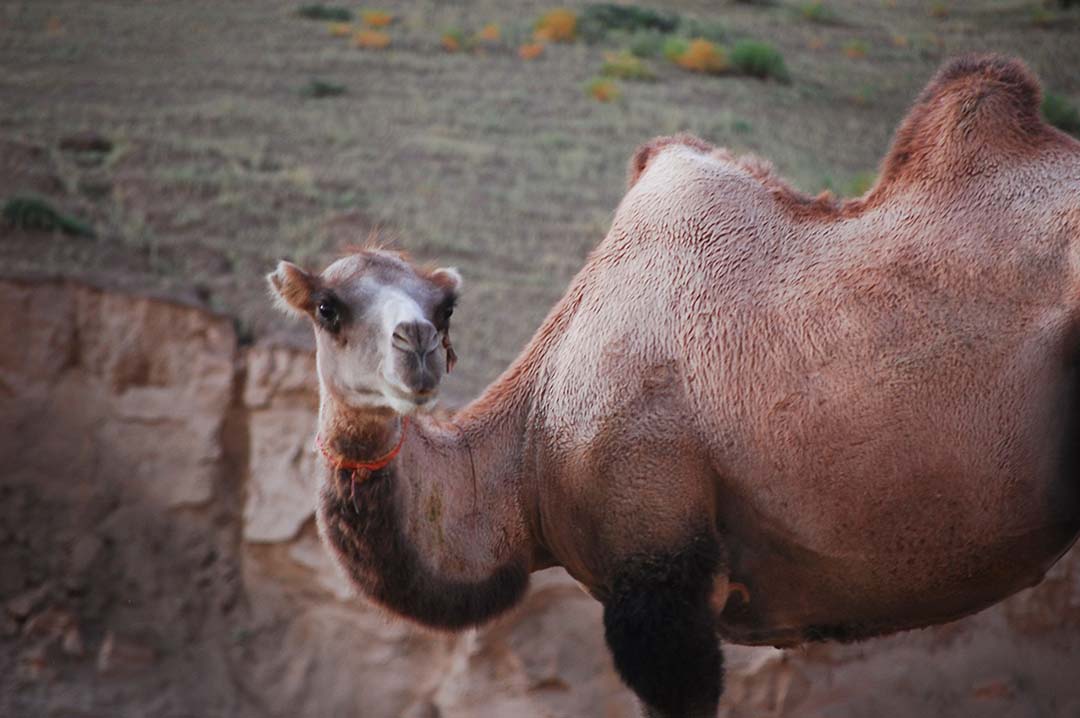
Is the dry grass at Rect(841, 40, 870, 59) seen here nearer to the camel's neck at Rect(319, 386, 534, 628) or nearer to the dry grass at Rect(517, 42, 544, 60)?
the dry grass at Rect(517, 42, 544, 60)

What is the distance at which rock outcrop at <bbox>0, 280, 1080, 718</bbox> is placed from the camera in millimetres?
7867

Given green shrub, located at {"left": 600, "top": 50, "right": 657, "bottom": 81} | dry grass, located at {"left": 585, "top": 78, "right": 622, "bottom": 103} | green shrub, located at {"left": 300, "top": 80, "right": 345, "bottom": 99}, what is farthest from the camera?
green shrub, located at {"left": 600, "top": 50, "right": 657, "bottom": 81}

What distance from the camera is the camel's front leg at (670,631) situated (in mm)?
4406

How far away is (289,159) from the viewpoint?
458 inches

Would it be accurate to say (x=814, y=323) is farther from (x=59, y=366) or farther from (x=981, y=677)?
(x=59, y=366)

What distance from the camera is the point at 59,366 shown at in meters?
8.90

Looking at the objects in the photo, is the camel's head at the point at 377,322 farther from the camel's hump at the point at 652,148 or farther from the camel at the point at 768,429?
the camel's hump at the point at 652,148

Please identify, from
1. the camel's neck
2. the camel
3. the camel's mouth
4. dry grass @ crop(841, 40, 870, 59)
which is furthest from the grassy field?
the camel's mouth

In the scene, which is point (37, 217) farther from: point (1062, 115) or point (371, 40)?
point (1062, 115)

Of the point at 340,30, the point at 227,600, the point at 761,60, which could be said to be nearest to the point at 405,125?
the point at 340,30

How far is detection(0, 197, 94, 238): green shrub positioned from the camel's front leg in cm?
655

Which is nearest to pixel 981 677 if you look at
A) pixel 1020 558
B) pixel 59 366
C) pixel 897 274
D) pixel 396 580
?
pixel 1020 558

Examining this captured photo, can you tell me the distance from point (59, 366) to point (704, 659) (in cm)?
589

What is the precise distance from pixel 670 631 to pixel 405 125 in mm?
8878
